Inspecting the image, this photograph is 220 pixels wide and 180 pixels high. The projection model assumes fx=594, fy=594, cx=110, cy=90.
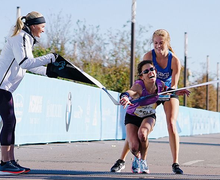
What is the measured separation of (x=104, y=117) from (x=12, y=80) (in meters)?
11.4

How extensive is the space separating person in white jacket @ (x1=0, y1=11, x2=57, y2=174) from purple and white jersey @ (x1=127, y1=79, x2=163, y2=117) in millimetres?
1175

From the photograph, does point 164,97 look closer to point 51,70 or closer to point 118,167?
point 118,167

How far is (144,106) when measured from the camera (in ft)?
24.0

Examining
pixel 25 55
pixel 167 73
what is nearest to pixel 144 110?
pixel 167 73

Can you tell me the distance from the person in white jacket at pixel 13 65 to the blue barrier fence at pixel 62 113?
5422mm

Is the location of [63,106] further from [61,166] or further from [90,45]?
[90,45]

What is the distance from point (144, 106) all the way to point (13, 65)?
5.51 feet

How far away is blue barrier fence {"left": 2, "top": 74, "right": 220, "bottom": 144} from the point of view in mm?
12992

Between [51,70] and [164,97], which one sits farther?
[164,97]

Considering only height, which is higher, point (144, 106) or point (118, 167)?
point (144, 106)

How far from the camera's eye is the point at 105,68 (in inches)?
1761

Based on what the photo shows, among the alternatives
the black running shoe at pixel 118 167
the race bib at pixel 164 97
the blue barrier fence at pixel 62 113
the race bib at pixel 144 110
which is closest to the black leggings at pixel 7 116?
the black running shoe at pixel 118 167

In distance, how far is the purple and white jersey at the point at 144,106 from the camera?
725 centimetres

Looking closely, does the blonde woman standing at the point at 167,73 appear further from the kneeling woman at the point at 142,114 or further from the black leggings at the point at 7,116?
the black leggings at the point at 7,116
